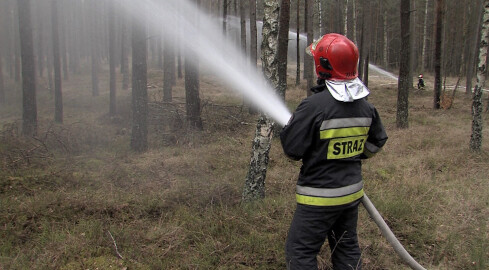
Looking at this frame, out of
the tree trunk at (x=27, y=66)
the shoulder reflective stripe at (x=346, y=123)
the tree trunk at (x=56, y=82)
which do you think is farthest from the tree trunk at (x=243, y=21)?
the shoulder reflective stripe at (x=346, y=123)

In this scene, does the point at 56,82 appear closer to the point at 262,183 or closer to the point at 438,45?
the point at 262,183

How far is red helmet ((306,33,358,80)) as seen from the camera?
2.52 m

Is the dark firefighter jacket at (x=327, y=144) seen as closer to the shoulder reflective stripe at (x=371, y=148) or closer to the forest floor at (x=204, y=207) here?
the shoulder reflective stripe at (x=371, y=148)

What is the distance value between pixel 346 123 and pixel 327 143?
20 centimetres

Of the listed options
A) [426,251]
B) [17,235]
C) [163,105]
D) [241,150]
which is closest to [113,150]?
[163,105]

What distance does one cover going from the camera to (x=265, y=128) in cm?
495

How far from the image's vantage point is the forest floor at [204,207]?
362cm

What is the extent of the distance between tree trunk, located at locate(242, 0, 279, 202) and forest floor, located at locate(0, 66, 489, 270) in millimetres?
259

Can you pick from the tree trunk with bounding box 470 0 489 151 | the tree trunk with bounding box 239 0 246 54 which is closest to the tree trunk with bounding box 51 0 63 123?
the tree trunk with bounding box 239 0 246 54

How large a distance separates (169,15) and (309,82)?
24.6 feet

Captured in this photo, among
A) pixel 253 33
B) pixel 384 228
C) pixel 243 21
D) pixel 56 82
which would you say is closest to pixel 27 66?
pixel 56 82

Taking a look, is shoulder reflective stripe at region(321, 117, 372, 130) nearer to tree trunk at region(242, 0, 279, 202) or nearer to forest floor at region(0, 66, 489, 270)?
forest floor at region(0, 66, 489, 270)

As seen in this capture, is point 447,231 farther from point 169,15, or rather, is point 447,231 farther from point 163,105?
point 163,105

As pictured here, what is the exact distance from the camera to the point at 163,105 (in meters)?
14.3
